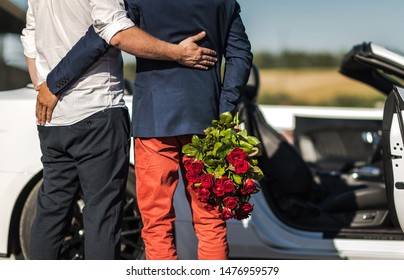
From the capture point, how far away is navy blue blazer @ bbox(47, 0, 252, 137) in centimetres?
298

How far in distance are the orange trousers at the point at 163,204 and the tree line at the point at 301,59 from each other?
973 inches

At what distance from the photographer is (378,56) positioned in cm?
421

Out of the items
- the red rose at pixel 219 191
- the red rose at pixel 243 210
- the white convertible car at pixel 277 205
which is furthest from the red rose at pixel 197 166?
the white convertible car at pixel 277 205

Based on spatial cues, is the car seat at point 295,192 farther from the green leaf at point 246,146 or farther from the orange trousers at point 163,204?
the green leaf at point 246,146

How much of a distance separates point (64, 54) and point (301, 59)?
2590 centimetres

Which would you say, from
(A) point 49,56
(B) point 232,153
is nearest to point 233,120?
(B) point 232,153

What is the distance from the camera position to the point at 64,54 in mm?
3053

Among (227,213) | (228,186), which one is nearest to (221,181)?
(228,186)

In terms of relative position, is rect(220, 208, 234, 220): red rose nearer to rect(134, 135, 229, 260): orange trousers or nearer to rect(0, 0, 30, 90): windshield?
rect(134, 135, 229, 260): orange trousers

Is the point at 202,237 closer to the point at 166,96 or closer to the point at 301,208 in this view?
the point at 166,96

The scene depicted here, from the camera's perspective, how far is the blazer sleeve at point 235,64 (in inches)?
124

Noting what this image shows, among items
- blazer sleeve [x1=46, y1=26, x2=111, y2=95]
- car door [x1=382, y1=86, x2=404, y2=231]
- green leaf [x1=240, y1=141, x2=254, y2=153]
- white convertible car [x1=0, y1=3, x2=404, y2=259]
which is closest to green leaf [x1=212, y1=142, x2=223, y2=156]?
green leaf [x1=240, y1=141, x2=254, y2=153]

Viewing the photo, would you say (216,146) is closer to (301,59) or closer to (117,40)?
(117,40)
